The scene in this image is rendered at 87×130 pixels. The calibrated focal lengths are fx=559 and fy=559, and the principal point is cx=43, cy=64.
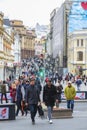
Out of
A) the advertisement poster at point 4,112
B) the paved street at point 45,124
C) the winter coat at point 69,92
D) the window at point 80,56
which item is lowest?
the paved street at point 45,124

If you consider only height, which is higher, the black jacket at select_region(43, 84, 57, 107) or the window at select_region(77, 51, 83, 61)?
the window at select_region(77, 51, 83, 61)

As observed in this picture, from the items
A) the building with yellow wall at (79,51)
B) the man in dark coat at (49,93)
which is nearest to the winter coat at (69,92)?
the man in dark coat at (49,93)

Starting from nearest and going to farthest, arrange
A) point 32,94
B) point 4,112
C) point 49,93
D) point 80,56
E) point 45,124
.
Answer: point 32,94
point 49,93
point 45,124
point 4,112
point 80,56

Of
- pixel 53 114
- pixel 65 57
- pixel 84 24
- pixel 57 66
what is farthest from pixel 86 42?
pixel 53 114

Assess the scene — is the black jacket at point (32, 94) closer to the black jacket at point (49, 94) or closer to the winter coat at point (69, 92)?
the black jacket at point (49, 94)

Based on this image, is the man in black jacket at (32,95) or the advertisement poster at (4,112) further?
the advertisement poster at (4,112)

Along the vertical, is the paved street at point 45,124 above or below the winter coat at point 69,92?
below

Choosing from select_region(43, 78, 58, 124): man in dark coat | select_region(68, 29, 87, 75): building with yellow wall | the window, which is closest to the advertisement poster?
select_region(43, 78, 58, 124): man in dark coat

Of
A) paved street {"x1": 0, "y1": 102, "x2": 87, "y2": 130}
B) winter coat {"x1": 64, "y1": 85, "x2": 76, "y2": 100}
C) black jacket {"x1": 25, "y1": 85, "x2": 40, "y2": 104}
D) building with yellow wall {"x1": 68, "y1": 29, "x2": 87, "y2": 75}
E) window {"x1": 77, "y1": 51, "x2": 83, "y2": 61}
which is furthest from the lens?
window {"x1": 77, "y1": 51, "x2": 83, "y2": 61}

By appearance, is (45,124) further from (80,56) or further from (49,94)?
(80,56)

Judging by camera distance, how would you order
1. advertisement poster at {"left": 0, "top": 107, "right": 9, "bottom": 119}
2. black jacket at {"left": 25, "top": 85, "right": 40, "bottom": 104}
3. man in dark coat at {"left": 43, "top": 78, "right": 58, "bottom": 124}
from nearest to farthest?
black jacket at {"left": 25, "top": 85, "right": 40, "bottom": 104} < man in dark coat at {"left": 43, "top": 78, "right": 58, "bottom": 124} < advertisement poster at {"left": 0, "top": 107, "right": 9, "bottom": 119}

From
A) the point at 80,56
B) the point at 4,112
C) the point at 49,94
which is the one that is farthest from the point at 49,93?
the point at 80,56

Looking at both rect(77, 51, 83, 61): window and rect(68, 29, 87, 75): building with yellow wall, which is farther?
rect(77, 51, 83, 61): window

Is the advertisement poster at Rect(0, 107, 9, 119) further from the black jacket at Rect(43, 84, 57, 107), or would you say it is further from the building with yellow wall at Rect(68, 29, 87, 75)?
the building with yellow wall at Rect(68, 29, 87, 75)
